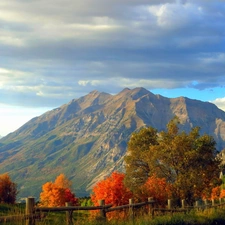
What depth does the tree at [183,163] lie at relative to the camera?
43406mm


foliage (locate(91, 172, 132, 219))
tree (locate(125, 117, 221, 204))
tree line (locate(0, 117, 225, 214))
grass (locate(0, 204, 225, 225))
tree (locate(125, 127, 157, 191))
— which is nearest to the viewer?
grass (locate(0, 204, 225, 225))

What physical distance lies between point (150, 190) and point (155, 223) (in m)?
19.9

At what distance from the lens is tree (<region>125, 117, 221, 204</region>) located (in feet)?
142

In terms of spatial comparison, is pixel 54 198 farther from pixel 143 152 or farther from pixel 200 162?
pixel 200 162

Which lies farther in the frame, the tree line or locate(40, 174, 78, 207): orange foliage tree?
locate(40, 174, 78, 207): orange foliage tree

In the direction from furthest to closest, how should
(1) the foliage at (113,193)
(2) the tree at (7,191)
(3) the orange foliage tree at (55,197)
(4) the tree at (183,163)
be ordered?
(3) the orange foliage tree at (55,197) < (2) the tree at (7,191) < (4) the tree at (183,163) < (1) the foliage at (113,193)

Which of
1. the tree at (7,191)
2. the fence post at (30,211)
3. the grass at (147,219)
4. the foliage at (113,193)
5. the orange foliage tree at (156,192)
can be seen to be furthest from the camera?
the tree at (7,191)

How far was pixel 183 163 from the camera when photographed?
44938mm

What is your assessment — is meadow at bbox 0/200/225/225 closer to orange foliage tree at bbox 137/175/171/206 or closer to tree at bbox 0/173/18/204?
orange foliage tree at bbox 137/175/171/206

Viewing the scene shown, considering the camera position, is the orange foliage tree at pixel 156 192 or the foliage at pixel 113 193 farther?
the orange foliage tree at pixel 156 192

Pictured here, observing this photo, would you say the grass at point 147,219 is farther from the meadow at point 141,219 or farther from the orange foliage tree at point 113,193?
the orange foliage tree at point 113,193

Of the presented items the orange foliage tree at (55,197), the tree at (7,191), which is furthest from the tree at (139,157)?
the tree at (7,191)

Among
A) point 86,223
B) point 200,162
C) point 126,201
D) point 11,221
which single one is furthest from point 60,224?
point 200,162

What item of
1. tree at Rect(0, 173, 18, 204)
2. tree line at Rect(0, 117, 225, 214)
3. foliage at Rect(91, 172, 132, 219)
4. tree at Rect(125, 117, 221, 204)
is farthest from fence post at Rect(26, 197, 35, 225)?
tree at Rect(0, 173, 18, 204)
